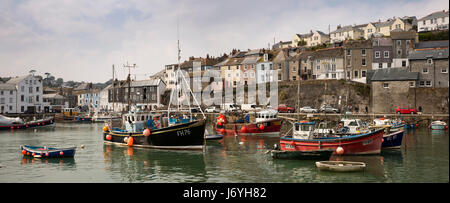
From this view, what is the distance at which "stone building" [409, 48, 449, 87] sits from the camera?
49.9 metres

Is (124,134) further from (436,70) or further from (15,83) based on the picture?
(15,83)

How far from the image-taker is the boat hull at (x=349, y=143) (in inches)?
941

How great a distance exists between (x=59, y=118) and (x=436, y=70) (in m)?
75.8

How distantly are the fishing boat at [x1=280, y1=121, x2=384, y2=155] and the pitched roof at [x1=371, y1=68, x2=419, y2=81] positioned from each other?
1290 inches

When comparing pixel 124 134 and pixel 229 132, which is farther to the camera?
pixel 229 132

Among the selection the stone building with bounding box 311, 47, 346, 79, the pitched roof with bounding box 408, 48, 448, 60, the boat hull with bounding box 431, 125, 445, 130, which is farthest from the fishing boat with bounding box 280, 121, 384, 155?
the stone building with bounding box 311, 47, 346, 79

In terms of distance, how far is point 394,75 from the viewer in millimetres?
54562

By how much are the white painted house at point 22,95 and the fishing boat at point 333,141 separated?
73.6 meters

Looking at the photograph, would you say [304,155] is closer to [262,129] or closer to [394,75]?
[262,129]

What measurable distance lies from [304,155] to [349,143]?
3380mm

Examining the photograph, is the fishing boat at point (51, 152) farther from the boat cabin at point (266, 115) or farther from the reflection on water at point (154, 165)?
the boat cabin at point (266, 115)

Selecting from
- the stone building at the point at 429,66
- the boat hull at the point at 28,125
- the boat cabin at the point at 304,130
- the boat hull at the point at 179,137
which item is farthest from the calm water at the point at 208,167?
the boat hull at the point at 28,125

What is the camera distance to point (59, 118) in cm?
8200

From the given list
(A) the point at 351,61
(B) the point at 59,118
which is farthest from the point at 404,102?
(B) the point at 59,118
